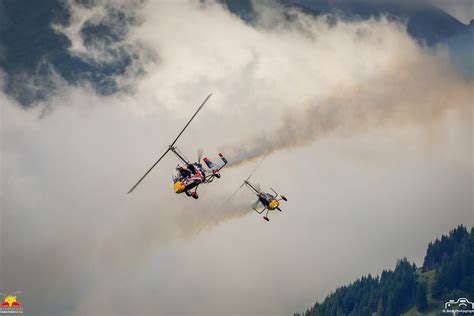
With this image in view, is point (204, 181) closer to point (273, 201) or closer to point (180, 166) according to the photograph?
point (180, 166)

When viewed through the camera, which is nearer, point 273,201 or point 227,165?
point 227,165

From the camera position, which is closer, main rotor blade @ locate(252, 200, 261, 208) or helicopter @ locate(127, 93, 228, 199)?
helicopter @ locate(127, 93, 228, 199)

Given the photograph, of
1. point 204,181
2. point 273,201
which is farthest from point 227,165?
point 273,201

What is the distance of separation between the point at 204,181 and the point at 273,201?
17.8 m

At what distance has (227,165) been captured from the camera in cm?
16262

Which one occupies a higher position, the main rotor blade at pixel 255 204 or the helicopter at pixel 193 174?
the main rotor blade at pixel 255 204

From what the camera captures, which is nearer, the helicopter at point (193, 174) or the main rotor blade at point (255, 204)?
the helicopter at point (193, 174)

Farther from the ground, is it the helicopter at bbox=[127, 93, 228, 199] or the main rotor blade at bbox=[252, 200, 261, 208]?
the main rotor blade at bbox=[252, 200, 261, 208]

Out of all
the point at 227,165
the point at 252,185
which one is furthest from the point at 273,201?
the point at 227,165

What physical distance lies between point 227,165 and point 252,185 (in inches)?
569

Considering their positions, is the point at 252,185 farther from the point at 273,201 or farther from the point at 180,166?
the point at 180,166

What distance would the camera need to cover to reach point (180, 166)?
16338 cm

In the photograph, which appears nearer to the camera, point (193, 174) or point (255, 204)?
point (193, 174)

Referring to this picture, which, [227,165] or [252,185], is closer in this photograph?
[227,165]
